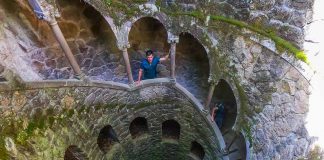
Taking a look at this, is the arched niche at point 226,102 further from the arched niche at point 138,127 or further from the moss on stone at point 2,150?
the moss on stone at point 2,150

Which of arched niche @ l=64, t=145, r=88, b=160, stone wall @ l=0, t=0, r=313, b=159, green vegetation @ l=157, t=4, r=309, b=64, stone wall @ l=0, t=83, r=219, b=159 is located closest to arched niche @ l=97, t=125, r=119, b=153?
stone wall @ l=0, t=83, r=219, b=159

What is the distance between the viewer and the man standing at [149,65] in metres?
8.70

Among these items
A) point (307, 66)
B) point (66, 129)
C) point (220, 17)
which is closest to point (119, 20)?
point (220, 17)

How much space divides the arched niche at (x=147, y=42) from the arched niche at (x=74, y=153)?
9.33 ft

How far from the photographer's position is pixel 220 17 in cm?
742

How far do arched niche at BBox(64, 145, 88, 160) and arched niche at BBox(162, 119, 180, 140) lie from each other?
3.74 m

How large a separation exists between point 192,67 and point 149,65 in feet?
5.92

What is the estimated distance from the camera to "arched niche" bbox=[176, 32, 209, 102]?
9727mm

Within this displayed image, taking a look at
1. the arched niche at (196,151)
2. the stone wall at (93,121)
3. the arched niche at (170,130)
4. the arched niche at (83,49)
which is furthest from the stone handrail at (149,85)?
the arched niche at (170,130)

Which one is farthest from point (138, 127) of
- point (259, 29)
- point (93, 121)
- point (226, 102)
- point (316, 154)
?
point (316, 154)

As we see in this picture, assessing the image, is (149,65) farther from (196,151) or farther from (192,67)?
(196,151)

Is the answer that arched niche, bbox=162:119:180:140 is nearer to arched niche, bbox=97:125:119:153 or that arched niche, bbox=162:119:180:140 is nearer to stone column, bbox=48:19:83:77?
arched niche, bbox=97:125:119:153

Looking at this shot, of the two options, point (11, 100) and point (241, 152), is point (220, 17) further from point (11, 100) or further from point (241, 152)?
point (11, 100)

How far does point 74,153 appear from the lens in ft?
27.5
